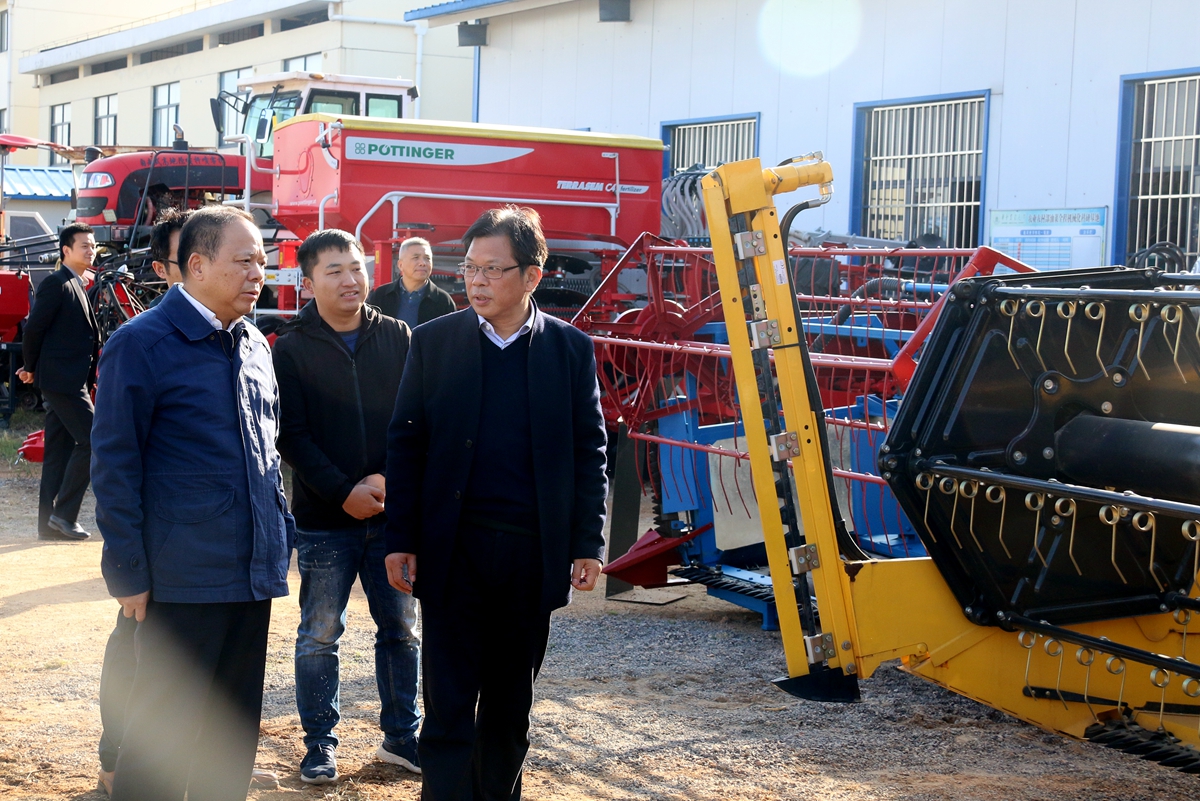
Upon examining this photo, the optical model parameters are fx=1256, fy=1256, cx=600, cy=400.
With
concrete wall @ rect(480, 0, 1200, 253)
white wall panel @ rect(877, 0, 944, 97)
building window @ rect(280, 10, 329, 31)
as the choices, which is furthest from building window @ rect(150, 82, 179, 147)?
white wall panel @ rect(877, 0, 944, 97)

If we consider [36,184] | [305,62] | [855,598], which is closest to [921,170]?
[855,598]

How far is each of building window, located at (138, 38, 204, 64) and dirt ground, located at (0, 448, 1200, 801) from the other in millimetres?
28206

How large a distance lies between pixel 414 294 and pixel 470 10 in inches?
458

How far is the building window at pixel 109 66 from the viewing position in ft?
113

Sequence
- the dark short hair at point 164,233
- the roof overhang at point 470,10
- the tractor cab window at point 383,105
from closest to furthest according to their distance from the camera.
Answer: the dark short hair at point 164,233
the tractor cab window at point 383,105
the roof overhang at point 470,10

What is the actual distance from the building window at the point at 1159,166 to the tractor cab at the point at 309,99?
23.5ft

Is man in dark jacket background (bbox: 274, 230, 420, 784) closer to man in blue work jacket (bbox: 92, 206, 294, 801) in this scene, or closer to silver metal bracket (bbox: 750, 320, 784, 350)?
man in blue work jacket (bbox: 92, 206, 294, 801)

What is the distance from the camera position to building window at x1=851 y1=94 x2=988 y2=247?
40.1 feet

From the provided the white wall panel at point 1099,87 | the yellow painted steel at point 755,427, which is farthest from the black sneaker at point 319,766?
the white wall panel at point 1099,87

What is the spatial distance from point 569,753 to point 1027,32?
9459mm

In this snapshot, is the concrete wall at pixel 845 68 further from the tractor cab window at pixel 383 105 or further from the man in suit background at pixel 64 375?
the man in suit background at pixel 64 375

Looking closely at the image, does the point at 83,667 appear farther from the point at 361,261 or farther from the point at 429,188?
the point at 429,188

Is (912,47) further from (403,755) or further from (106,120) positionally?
(106,120)

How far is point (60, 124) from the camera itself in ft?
122
